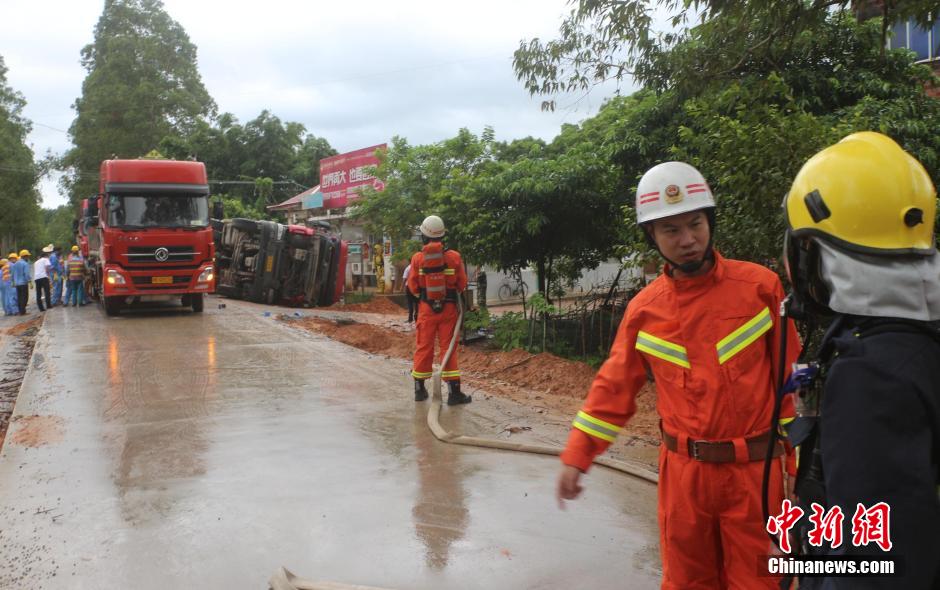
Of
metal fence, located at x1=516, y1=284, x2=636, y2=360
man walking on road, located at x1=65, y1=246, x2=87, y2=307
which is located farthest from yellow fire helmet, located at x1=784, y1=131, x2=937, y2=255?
man walking on road, located at x1=65, y1=246, x2=87, y2=307

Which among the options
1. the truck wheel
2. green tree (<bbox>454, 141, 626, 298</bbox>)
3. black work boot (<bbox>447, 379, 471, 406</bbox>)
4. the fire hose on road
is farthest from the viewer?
the truck wheel

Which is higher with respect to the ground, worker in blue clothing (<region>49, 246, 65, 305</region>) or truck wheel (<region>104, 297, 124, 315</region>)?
worker in blue clothing (<region>49, 246, 65, 305</region>)

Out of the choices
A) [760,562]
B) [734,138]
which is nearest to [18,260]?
[734,138]

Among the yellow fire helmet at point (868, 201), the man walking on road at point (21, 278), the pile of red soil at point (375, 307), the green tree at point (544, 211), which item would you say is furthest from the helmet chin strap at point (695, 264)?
the man walking on road at point (21, 278)

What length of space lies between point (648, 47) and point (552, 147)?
672 centimetres

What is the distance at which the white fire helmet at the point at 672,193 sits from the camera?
8.40 ft

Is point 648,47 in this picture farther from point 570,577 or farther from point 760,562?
point 760,562

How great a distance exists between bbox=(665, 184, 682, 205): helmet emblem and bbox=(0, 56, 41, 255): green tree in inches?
2017

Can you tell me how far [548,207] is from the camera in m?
11.0

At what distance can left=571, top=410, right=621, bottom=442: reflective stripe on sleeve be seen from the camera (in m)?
2.54

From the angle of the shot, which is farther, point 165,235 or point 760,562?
point 165,235

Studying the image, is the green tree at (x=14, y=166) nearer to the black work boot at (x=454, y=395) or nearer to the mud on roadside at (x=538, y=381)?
the mud on roadside at (x=538, y=381)

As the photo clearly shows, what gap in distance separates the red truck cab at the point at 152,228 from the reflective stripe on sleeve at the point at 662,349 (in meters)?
15.0

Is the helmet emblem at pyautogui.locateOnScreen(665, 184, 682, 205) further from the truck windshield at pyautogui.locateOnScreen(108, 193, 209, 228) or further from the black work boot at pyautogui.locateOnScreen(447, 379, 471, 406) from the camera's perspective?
the truck windshield at pyautogui.locateOnScreen(108, 193, 209, 228)
